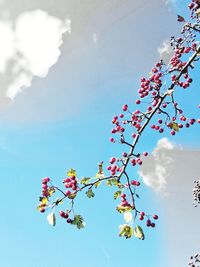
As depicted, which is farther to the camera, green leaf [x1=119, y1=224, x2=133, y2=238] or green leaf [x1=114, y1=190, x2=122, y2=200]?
green leaf [x1=114, y1=190, x2=122, y2=200]

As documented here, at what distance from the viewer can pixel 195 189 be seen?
21.2 meters

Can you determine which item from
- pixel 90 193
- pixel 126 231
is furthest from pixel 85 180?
pixel 126 231

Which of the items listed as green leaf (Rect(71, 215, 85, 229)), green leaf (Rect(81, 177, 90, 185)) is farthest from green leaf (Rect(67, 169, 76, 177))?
green leaf (Rect(71, 215, 85, 229))

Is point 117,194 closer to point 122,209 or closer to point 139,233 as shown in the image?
point 122,209

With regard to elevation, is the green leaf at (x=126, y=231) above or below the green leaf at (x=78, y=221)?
below

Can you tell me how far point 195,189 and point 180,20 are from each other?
A: 13.8m

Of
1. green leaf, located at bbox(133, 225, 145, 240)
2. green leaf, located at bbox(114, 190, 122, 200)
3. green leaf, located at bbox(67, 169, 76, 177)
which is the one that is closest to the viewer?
green leaf, located at bbox(133, 225, 145, 240)

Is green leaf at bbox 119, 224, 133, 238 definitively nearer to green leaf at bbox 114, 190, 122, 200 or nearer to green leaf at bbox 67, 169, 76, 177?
green leaf at bbox 114, 190, 122, 200

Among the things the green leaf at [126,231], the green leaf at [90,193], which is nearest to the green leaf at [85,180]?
the green leaf at [90,193]

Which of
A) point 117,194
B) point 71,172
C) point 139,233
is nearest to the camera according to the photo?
point 139,233

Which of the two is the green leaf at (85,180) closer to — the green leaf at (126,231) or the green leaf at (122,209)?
the green leaf at (122,209)

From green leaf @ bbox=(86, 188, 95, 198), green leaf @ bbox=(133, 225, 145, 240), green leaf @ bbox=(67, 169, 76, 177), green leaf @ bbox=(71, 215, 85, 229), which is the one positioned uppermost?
green leaf @ bbox=(67, 169, 76, 177)

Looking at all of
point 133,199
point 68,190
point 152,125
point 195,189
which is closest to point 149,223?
point 133,199

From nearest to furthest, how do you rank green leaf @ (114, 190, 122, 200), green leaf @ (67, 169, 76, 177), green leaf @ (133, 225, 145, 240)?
green leaf @ (133, 225, 145, 240) < green leaf @ (67, 169, 76, 177) < green leaf @ (114, 190, 122, 200)
